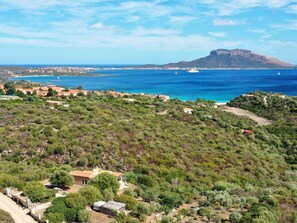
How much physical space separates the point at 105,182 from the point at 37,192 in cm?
320

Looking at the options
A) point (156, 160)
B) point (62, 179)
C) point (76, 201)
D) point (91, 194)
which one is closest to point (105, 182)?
point (91, 194)

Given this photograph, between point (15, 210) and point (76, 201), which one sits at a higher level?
point (76, 201)

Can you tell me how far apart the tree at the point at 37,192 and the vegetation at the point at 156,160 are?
116 mm

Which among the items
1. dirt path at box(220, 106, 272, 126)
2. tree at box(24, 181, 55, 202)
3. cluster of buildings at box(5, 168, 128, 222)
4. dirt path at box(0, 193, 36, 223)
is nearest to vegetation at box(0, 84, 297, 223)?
tree at box(24, 181, 55, 202)

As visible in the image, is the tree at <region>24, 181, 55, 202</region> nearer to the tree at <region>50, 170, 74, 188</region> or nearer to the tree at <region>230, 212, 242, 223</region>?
the tree at <region>50, 170, 74, 188</region>

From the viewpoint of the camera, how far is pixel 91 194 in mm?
15531

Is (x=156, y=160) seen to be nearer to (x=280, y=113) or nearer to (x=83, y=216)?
(x=83, y=216)

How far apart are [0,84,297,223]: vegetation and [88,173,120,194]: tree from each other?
0.16 ft

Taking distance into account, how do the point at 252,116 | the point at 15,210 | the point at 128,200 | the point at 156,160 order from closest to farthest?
the point at 15,210 → the point at 128,200 → the point at 156,160 → the point at 252,116

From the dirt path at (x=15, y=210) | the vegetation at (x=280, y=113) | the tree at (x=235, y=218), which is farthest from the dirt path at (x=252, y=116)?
the dirt path at (x=15, y=210)

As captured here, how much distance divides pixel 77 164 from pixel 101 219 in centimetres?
888

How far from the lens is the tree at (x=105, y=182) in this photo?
1675 centimetres

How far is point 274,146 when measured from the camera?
1431 inches

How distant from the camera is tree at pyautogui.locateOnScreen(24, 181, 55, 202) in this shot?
15.3 m
